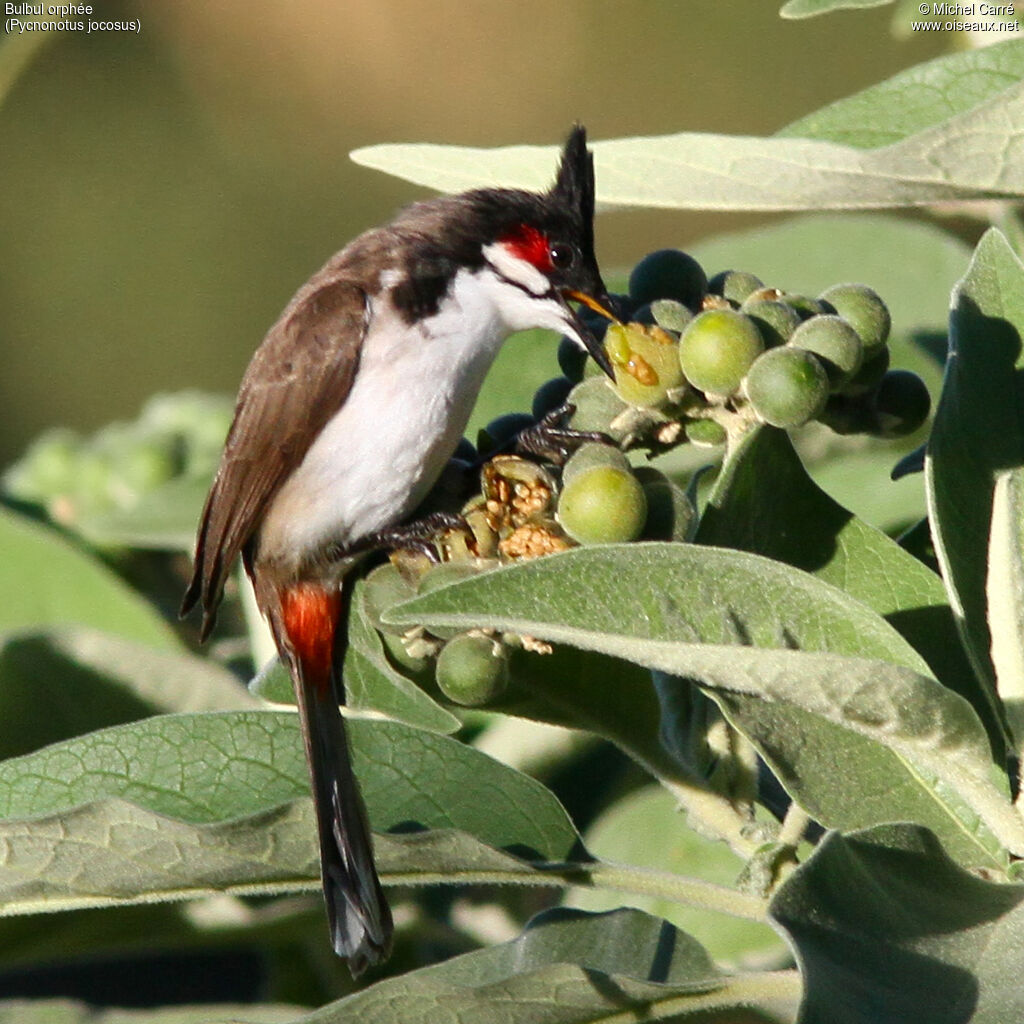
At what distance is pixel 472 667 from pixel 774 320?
0.46m

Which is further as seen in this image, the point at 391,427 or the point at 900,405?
the point at 391,427

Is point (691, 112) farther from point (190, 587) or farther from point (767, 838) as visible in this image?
point (767, 838)

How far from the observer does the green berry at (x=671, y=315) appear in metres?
1.57

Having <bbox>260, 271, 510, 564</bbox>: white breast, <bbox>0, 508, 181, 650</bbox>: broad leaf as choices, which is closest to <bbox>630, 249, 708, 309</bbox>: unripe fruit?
<bbox>260, 271, 510, 564</bbox>: white breast

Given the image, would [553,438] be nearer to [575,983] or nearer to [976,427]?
[976,427]

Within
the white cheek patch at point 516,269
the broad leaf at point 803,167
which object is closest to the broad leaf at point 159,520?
the white cheek patch at point 516,269

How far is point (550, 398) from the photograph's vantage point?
1.74 m

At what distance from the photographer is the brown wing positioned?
2.54 meters

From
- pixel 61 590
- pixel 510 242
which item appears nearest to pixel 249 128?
pixel 510 242

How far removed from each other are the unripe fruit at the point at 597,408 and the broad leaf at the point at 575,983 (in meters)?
0.52

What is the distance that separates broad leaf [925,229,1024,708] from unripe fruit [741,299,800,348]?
158 mm

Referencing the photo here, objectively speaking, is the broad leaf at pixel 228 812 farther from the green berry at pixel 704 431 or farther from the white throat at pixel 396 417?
the white throat at pixel 396 417

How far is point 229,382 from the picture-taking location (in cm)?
1029

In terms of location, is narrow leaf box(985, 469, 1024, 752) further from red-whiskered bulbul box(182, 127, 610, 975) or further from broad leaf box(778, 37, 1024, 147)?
red-whiskered bulbul box(182, 127, 610, 975)
